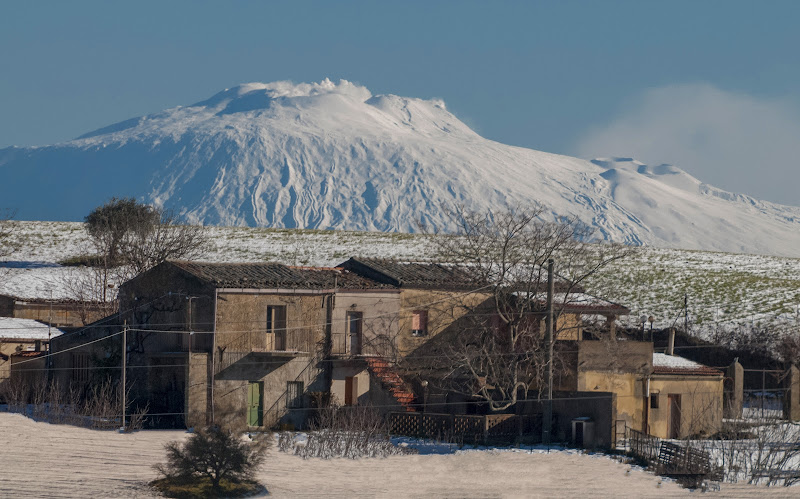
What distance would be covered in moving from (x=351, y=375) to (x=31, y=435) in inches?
620

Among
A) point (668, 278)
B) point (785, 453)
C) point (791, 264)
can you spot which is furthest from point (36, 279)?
point (791, 264)

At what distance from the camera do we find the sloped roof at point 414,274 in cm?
5500

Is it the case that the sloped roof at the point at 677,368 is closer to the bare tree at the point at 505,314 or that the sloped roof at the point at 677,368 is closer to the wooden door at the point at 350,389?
the bare tree at the point at 505,314

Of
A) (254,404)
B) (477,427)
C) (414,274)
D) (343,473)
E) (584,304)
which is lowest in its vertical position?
(343,473)

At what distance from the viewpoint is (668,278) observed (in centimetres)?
9244

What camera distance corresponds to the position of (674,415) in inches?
2056

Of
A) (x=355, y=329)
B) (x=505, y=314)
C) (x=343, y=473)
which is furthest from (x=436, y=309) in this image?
(x=343, y=473)

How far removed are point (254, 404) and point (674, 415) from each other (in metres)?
18.1

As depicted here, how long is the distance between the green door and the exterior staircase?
4.98 metres

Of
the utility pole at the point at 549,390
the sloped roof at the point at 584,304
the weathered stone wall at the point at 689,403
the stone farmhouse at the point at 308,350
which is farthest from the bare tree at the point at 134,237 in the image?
the utility pole at the point at 549,390

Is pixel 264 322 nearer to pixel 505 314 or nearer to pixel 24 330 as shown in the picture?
pixel 505 314

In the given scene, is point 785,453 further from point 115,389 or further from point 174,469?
point 115,389

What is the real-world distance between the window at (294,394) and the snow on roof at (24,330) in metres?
13.7

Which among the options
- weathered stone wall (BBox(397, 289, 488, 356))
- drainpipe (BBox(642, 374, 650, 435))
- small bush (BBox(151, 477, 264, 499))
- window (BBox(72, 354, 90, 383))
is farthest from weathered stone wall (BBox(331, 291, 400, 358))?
small bush (BBox(151, 477, 264, 499))
